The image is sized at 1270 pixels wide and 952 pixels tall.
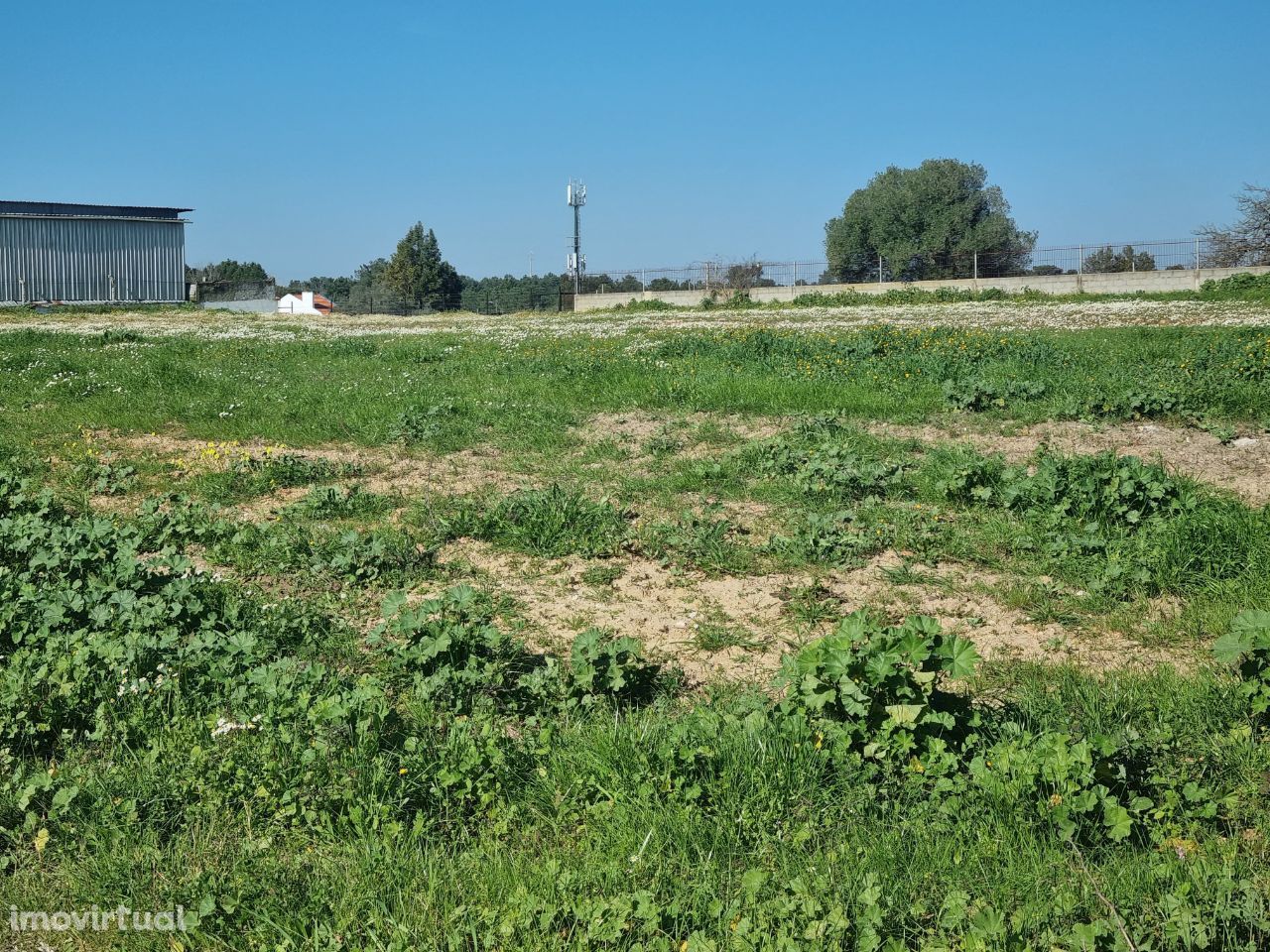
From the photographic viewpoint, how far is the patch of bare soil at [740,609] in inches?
185

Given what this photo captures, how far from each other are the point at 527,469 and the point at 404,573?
2.83 metres

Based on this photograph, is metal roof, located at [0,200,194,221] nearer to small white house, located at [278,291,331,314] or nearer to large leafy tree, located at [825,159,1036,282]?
small white house, located at [278,291,331,314]

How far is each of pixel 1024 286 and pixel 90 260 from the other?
43706 mm

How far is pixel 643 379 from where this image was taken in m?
12.2

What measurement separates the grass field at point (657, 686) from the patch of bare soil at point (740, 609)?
3 cm

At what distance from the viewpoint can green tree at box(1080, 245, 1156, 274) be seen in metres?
39.5

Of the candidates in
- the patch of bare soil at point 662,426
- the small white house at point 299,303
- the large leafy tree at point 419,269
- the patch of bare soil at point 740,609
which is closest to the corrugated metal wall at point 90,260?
the small white house at point 299,303

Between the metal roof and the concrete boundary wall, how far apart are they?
22.0m

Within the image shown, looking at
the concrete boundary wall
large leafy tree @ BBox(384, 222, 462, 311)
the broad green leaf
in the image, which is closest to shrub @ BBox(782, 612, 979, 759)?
the broad green leaf

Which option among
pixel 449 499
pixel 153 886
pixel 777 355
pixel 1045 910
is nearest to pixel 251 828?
pixel 153 886

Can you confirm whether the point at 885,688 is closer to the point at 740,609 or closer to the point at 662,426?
the point at 740,609

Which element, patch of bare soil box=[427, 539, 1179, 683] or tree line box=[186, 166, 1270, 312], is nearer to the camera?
patch of bare soil box=[427, 539, 1179, 683]

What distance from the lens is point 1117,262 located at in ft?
133

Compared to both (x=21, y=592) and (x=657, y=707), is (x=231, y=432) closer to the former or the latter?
(x=21, y=592)
